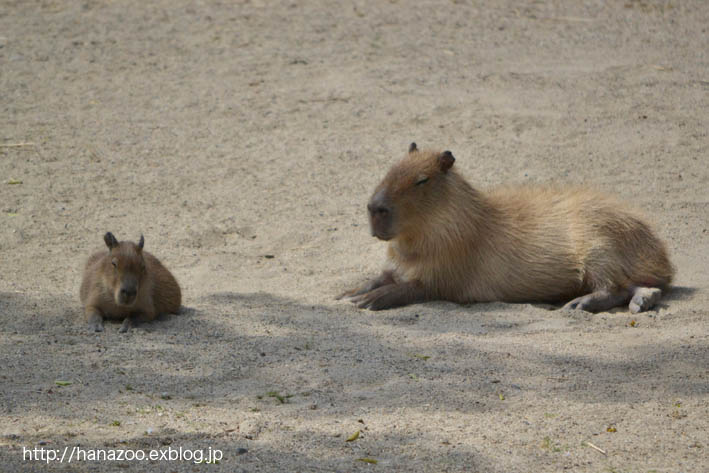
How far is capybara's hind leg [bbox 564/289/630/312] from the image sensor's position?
566 cm

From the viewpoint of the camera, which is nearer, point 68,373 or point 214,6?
point 68,373

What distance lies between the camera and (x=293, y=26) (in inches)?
442

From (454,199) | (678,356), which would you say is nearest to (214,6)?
(454,199)

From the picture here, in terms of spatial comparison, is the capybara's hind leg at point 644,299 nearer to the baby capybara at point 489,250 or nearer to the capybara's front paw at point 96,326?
the baby capybara at point 489,250

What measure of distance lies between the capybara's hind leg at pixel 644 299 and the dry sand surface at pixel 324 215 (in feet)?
0.32

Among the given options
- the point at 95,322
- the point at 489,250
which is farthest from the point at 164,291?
the point at 489,250

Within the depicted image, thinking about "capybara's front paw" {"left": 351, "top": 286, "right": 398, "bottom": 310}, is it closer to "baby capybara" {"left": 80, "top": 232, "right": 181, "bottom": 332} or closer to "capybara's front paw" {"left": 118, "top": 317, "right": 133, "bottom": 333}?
"baby capybara" {"left": 80, "top": 232, "right": 181, "bottom": 332}

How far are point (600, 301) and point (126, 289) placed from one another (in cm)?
283

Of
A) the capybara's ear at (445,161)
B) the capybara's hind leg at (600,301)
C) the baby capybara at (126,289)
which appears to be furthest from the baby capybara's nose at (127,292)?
the capybara's hind leg at (600,301)

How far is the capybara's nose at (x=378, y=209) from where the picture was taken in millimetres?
5688

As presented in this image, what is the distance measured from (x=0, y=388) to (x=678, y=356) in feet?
10.5

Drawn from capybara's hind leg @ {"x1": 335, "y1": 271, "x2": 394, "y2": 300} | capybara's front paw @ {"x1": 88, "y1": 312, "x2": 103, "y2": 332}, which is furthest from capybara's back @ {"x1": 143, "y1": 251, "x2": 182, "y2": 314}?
capybara's hind leg @ {"x1": 335, "y1": 271, "x2": 394, "y2": 300}

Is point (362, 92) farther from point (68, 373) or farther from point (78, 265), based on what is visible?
point (68, 373)

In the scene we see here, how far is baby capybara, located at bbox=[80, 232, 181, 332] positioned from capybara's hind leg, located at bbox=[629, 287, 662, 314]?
9.00 ft
